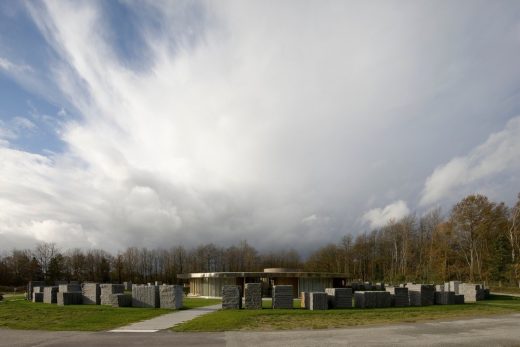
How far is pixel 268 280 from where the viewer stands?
48.3m

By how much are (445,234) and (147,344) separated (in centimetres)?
6086

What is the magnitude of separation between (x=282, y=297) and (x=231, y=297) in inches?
131

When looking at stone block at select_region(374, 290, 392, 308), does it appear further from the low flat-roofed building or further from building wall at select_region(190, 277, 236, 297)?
building wall at select_region(190, 277, 236, 297)

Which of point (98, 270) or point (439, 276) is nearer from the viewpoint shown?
point (439, 276)

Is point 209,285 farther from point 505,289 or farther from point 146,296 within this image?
point 505,289

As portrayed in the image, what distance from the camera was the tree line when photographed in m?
62.3

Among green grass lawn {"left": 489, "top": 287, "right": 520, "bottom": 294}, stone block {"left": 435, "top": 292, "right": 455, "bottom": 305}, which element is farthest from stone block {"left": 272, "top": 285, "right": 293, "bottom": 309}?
green grass lawn {"left": 489, "top": 287, "right": 520, "bottom": 294}

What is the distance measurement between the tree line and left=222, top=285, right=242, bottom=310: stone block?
82.7 feet

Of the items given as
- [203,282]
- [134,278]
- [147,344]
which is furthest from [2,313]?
[134,278]

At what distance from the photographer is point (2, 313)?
25406mm

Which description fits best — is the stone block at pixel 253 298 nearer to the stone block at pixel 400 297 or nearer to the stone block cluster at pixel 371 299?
the stone block cluster at pixel 371 299

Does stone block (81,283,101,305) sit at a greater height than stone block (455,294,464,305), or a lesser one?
greater

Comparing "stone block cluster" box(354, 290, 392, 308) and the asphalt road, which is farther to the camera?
"stone block cluster" box(354, 290, 392, 308)

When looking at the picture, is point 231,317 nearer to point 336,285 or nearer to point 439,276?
point 336,285
